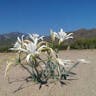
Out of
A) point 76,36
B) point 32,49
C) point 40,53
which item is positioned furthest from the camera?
point 76,36

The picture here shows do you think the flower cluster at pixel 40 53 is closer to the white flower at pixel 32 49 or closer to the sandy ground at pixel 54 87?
the white flower at pixel 32 49

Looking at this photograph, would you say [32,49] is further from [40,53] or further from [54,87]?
[54,87]

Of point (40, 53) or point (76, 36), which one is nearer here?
point (40, 53)

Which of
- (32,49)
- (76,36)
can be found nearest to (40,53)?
(32,49)

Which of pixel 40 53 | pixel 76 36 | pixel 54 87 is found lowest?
pixel 54 87

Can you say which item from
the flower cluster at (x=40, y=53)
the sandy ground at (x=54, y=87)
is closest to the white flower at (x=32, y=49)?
the flower cluster at (x=40, y=53)

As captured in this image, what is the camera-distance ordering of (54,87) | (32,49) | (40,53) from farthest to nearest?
1. (40,53)
2. (54,87)
3. (32,49)

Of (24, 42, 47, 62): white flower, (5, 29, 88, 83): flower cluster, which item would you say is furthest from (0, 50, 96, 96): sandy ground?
(24, 42, 47, 62): white flower

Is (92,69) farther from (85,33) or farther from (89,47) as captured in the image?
(85,33)

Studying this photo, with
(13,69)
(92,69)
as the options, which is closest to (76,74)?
(92,69)

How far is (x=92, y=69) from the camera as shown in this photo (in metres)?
8.95

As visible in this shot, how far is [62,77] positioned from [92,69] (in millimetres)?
1467

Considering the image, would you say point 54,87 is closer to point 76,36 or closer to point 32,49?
point 32,49

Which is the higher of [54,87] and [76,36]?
[76,36]
